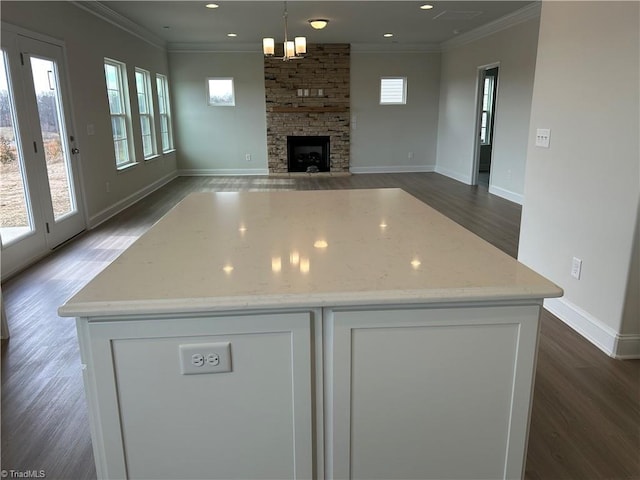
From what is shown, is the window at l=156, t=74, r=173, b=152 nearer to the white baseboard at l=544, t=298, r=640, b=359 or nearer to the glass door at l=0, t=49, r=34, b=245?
the glass door at l=0, t=49, r=34, b=245

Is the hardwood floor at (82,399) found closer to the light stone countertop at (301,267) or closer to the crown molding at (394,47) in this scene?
the light stone countertop at (301,267)

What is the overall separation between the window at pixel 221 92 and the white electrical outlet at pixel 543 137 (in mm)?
7270

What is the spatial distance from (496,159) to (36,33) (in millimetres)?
6223

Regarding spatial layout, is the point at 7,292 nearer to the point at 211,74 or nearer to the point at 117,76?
the point at 117,76

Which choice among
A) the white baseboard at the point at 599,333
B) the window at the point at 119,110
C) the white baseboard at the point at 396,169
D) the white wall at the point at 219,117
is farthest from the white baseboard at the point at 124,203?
the white baseboard at the point at 599,333

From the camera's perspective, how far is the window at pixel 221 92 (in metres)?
9.31

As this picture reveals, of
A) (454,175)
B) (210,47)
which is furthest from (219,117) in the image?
(454,175)

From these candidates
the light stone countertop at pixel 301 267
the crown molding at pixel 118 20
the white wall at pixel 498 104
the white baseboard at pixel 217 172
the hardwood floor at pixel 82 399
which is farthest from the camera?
the white baseboard at pixel 217 172

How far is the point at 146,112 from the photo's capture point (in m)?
7.82

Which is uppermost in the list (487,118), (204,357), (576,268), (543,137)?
(487,118)

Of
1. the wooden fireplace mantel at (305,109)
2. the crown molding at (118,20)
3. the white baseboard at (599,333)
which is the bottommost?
the white baseboard at (599,333)

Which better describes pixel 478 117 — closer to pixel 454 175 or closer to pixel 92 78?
pixel 454 175

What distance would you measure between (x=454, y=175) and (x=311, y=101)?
3205mm

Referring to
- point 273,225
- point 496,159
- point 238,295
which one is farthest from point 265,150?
point 238,295
